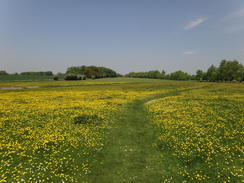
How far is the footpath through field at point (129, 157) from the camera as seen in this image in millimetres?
9789

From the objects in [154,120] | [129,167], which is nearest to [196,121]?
[154,120]

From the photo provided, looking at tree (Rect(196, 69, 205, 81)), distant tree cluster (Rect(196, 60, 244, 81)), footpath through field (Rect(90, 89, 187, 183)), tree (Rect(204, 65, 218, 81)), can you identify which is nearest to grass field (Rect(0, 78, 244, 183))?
footpath through field (Rect(90, 89, 187, 183))

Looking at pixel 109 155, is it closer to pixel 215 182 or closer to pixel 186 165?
pixel 186 165

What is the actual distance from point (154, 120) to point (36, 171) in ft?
49.3

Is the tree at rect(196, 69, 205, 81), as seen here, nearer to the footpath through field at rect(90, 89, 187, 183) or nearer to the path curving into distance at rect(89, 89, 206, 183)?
the footpath through field at rect(90, 89, 187, 183)

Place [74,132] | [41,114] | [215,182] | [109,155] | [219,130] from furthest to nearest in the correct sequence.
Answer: [41,114] < [74,132] < [219,130] < [109,155] < [215,182]

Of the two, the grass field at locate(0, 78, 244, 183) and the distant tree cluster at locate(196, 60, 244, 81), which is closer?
the grass field at locate(0, 78, 244, 183)

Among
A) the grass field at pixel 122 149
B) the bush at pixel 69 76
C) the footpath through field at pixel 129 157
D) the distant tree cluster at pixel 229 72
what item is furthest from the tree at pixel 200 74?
the footpath through field at pixel 129 157

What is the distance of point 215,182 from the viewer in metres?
8.76

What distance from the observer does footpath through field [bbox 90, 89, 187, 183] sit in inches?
385

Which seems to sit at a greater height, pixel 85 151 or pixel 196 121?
pixel 196 121

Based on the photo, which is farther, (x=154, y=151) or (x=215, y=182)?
(x=154, y=151)

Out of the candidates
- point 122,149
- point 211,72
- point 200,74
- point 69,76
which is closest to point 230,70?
point 211,72

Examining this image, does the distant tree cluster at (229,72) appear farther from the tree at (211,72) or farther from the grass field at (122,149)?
the grass field at (122,149)
